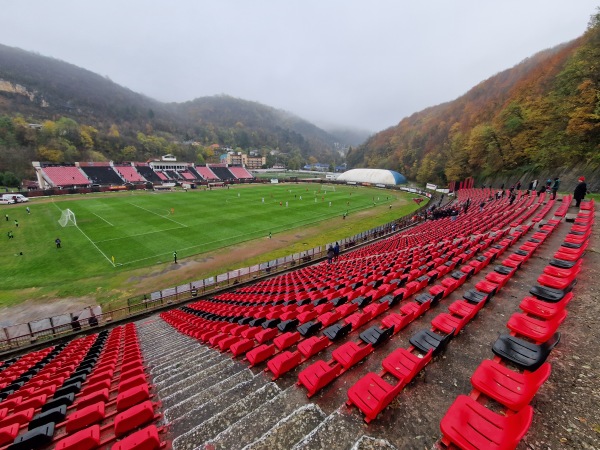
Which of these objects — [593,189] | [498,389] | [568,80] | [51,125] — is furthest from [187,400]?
[51,125]

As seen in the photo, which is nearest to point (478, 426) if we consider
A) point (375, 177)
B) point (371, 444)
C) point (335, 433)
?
point (371, 444)

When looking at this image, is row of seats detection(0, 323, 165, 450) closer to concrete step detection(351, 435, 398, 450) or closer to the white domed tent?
concrete step detection(351, 435, 398, 450)

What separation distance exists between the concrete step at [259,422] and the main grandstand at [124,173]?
8144cm

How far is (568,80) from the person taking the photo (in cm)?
3512

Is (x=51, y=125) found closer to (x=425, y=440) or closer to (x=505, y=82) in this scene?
(x=425, y=440)

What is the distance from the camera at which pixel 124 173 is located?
78875 millimetres

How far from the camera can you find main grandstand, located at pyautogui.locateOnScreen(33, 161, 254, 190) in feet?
217

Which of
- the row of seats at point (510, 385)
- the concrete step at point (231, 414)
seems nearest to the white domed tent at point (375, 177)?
the row of seats at point (510, 385)

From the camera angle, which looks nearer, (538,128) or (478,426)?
(478,426)

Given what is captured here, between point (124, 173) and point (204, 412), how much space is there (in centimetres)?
9202

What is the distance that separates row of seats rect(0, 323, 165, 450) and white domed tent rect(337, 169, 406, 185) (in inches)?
3522

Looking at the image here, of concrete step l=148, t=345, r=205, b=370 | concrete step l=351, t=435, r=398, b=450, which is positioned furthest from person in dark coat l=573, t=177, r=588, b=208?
concrete step l=148, t=345, r=205, b=370

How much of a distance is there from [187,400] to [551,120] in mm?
55597

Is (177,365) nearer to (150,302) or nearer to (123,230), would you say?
(150,302)
